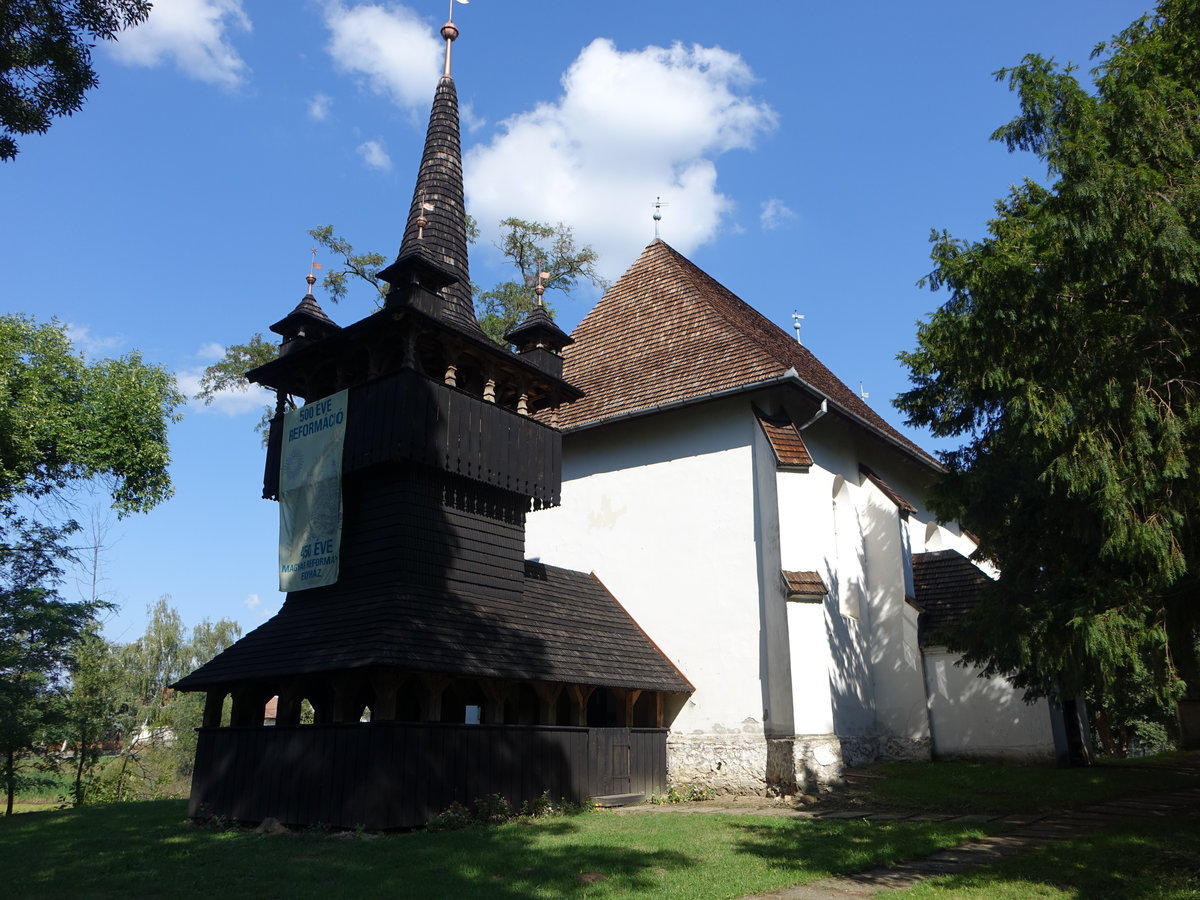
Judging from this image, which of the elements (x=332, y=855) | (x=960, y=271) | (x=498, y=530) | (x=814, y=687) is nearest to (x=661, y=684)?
(x=814, y=687)

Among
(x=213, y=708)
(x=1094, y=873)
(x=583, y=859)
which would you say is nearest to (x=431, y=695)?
(x=583, y=859)

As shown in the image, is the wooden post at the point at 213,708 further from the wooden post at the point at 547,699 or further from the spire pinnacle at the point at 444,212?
the spire pinnacle at the point at 444,212

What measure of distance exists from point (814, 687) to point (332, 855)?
939cm

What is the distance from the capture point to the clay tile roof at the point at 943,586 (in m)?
18.9

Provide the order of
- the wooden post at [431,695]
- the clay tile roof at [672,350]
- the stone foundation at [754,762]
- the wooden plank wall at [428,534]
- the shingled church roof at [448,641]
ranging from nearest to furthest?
the shingled church roof at [448,641] < the wooden post at [431,695] < the wooden plank wall at [428,534] < the stone foundation at [754,762] < the clay tile roof at [672,350]

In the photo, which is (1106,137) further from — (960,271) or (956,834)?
(956,834)

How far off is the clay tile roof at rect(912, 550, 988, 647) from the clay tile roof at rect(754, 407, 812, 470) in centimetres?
480

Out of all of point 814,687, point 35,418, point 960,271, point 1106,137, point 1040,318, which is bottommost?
point 814,687

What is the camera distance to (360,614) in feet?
42.1

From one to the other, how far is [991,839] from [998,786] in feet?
14.9

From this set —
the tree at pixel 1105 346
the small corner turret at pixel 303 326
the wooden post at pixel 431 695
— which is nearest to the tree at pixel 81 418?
the small corner turret at pixel 303 326

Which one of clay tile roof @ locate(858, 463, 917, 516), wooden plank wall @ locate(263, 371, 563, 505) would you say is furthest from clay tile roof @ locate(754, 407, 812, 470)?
wooden plank wall @ locate(263, 371, 563, 505)

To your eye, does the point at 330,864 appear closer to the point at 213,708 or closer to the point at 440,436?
the point at 440,436

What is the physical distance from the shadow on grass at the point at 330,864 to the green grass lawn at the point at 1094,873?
2.74 metres
